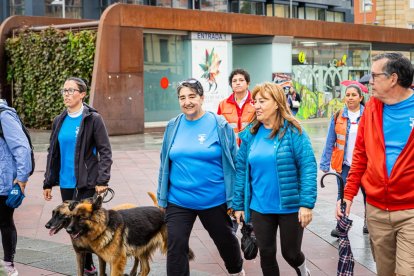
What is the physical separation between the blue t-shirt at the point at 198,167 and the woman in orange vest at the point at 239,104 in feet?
7.22

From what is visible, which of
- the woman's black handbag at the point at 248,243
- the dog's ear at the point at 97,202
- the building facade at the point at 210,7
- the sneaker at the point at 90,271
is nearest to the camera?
the woman's black handbag at the point at 248,243

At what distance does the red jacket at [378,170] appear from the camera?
14.4 ft

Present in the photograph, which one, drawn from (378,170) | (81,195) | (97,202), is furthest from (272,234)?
(81,195)

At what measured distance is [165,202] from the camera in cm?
564

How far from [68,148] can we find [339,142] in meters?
3.26

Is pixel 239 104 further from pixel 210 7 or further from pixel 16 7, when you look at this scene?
pixel 210 7

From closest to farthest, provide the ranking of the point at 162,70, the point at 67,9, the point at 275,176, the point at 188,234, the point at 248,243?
the point at 275,176
the point at 248,243
the point at 188,234
the point at 162,70
the point at 67,9

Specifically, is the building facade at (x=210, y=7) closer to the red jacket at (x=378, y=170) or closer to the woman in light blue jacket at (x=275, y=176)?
the woman in light blue jacket at (x=275, y=176)

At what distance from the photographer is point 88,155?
6.34 metres

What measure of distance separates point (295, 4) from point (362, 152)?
162 feet

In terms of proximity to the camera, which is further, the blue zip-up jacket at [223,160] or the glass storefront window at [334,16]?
the glass storefront window at [334,16]

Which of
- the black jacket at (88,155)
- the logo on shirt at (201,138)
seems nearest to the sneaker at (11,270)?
the black jacket at (88,155)

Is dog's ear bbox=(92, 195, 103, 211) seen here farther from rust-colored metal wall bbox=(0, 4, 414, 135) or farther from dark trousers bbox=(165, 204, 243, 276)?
rust-colored metal wall bbox=(0, 4, 414, 135)

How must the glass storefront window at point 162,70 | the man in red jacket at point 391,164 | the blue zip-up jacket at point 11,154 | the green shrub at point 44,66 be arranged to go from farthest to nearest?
1. the glass storefront window at point 162,70
2. the green shrub at point 44,66
3. the blue zip-up jacket at point 11,154
4. the man in red jacket at point 391,164
